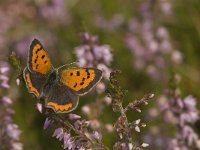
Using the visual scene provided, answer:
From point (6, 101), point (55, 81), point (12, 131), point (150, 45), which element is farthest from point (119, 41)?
point (55, 81)

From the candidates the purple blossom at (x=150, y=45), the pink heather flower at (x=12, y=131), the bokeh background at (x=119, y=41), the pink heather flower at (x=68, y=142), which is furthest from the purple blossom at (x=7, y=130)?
the purple blossom at (x=150, y=45)

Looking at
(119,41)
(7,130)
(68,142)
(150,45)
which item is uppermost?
(119,41)

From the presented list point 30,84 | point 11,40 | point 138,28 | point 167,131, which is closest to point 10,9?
point 11,40

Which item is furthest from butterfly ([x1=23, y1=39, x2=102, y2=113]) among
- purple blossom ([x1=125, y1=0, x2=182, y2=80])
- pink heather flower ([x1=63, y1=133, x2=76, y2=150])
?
purple blossom ([x1=125, y1=0, x2=182, y2=80])

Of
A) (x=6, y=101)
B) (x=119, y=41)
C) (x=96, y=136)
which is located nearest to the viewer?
(x=96, y=136)

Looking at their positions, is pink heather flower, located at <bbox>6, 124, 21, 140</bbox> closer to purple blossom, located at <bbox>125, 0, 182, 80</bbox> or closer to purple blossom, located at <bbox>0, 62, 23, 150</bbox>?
purple blossom, located at <bbox>0, 62, 23, 150</bbox>

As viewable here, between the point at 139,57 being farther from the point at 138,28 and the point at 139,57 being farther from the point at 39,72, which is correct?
the point at 39,72

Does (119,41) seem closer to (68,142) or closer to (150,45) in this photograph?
(150,45)
